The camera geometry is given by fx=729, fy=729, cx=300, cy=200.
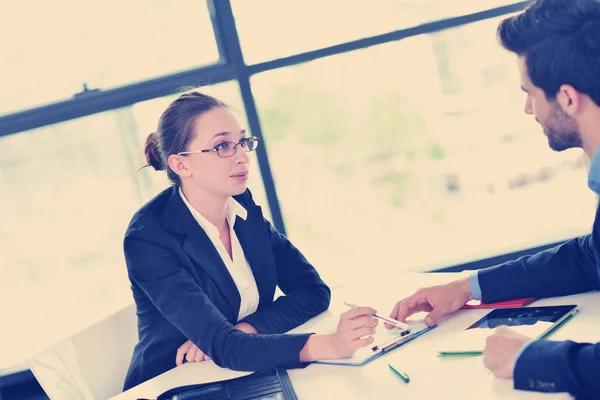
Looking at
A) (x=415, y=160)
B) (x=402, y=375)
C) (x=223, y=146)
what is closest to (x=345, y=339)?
(x=402, y=375)

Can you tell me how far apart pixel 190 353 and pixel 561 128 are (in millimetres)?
1099

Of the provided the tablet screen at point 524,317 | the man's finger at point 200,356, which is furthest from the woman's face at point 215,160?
the tablet screen at point 524,317

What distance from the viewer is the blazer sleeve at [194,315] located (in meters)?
1.71

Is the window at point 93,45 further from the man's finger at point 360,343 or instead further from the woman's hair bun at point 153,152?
the man's finger at point 360,343

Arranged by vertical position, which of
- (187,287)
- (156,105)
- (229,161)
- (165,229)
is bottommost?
(187,287)

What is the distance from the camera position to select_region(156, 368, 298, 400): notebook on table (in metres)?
1.52

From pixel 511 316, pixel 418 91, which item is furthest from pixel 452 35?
pixel 511 316

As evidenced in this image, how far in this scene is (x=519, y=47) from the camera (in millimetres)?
1658

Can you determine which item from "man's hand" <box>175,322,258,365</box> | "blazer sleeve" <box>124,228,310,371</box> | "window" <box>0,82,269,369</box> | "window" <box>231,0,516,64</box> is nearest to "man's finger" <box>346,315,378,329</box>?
"blazer sleeve" <box>124,228,310,371</box>

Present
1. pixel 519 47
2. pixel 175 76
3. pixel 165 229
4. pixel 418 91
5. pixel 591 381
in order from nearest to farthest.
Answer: pixel 591 381 < pixel 519 47 < pixel 165 229 < pixel 175 76 < pixel 418 91

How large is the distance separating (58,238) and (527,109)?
8.28 ft

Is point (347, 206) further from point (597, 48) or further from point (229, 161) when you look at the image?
point (597, 48)

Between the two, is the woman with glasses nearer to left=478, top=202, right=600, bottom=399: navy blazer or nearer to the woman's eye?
the woman's eye

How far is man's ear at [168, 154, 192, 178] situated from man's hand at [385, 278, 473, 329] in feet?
2.80
